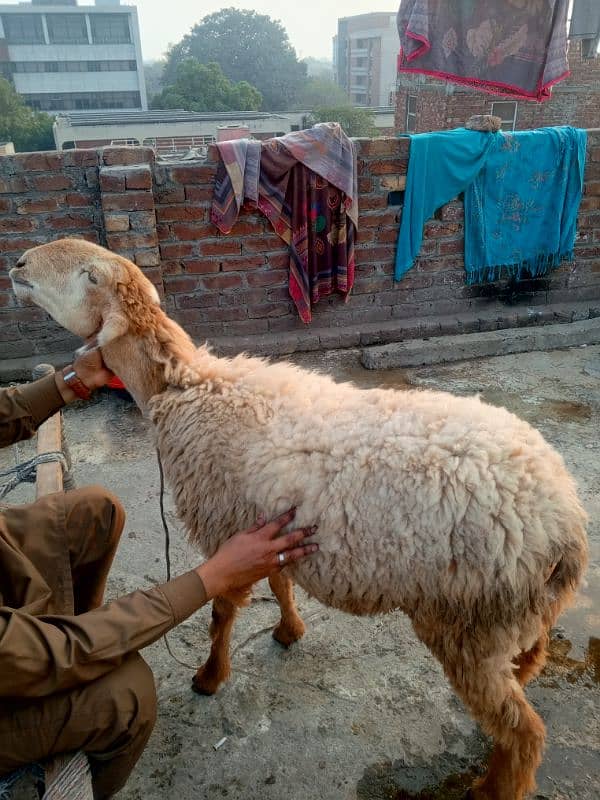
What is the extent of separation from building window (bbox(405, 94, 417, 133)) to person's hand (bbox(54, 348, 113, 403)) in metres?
17.3

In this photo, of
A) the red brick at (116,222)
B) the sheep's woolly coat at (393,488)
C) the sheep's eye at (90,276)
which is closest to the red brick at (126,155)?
the red brick at (116,222)

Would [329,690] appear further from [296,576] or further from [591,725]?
[591,725]

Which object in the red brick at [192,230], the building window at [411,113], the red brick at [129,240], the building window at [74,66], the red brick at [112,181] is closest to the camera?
the red brick at [112,181]

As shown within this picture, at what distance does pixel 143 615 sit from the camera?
5.19 feet

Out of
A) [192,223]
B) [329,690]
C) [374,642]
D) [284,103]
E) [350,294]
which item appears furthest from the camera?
[284,103]

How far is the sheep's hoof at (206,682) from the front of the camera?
7.63ft

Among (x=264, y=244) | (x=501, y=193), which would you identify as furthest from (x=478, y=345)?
(x=264, y=244)

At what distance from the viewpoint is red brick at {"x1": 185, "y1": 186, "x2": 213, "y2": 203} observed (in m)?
4.57

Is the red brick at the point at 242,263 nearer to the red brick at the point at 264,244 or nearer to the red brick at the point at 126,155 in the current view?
the red brick at the point at 264,244

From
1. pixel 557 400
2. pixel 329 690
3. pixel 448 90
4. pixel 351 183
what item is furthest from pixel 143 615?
pixel 448 90

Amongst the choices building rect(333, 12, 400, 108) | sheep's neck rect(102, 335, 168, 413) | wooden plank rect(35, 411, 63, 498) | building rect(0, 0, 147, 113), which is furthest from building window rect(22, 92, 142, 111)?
sheep's neck rect(102, 335, 168, 413)

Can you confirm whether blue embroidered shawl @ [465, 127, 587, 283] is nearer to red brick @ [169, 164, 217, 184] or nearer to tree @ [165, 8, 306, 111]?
red brick @ [169, 164, 217, 184]

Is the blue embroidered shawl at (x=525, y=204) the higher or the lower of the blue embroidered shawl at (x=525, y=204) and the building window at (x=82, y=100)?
the lower

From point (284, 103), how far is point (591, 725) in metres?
63.6
